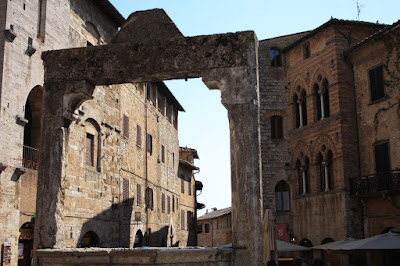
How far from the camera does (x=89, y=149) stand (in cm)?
1873

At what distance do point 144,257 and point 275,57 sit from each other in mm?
21687

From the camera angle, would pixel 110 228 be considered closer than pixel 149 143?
Yes

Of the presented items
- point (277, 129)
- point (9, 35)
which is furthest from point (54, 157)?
point (277, 129)

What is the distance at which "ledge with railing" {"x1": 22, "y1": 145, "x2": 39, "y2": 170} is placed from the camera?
16.8m

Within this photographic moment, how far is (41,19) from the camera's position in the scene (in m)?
17.2

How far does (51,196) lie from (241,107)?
147 inches

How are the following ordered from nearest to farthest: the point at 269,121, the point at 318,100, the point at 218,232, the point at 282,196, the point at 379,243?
the point at 379,243 < the point at 318,100 < the point at 282,196 < the point at 269,121 < the point at 218,232

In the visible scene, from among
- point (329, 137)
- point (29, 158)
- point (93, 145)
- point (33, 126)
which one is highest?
point (329, 137)

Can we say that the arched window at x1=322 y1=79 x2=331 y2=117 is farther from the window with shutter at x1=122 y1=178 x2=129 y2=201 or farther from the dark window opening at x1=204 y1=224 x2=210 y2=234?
the dark window opening at x1=204 y1=224 x2=210 y2=234

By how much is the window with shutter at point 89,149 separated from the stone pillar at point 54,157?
350 inches

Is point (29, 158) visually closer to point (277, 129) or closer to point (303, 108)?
point (277, 129)

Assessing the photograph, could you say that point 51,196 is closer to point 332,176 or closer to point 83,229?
point 83,229

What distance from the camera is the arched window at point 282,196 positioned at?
26.8 metres

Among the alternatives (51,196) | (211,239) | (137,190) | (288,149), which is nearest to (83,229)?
(137,190)
